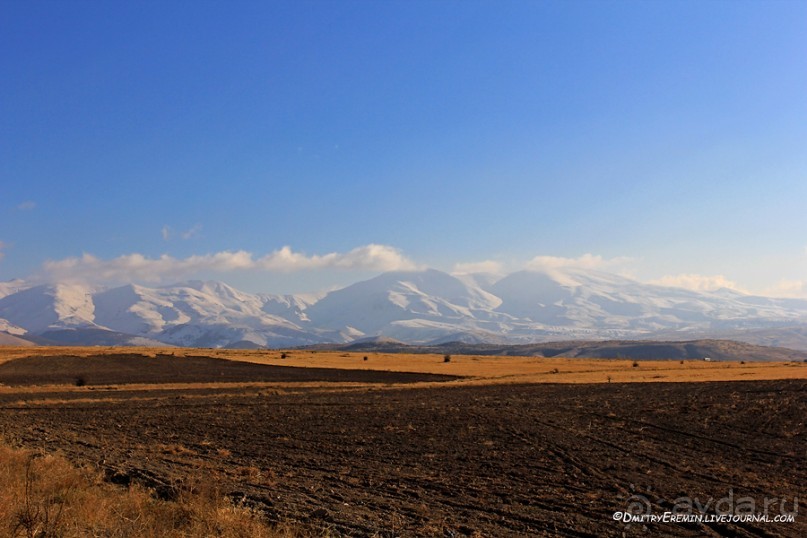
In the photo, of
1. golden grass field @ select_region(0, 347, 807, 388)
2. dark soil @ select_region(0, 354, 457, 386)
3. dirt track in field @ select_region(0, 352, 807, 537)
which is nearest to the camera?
dirt track in field @ select_region(0, 352, 807, 537)

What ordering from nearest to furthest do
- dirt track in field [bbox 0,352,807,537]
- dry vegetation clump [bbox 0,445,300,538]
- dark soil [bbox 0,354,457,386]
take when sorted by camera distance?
dry vegetation clump [bbox 0,445,300,538]
dirt track in field [bbox 0,352,807,537]
dark soil [bbox 0,354,457,386]

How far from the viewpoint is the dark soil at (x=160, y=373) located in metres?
57.9

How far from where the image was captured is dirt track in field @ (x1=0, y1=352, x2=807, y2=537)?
12.5 meters

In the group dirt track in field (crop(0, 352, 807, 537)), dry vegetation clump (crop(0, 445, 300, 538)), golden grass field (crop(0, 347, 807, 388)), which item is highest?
dry vegetation clump (crop(0, 445, 300, 538))

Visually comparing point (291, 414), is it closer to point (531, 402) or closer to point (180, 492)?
point (531, 402)

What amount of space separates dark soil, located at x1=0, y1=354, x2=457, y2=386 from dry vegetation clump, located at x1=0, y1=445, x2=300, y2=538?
46.5 meters

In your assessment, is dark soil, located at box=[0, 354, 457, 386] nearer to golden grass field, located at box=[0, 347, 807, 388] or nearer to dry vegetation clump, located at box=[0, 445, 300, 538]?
golden grass field, located at box=[0, 347, 807, 388]

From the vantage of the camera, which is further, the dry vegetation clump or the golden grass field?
the golden grass field

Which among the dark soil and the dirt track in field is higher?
the dirt track in field

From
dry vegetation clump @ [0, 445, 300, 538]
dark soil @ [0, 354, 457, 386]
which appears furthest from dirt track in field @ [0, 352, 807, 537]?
dark soil @ [0, 354, 457, 386]

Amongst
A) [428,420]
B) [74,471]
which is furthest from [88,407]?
[74,471]

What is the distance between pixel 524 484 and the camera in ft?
51.3

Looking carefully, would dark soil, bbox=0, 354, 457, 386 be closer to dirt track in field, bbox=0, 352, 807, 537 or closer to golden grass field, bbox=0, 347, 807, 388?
golden grass field, bbox=0, 347, 807, 388

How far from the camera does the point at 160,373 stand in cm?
6500
